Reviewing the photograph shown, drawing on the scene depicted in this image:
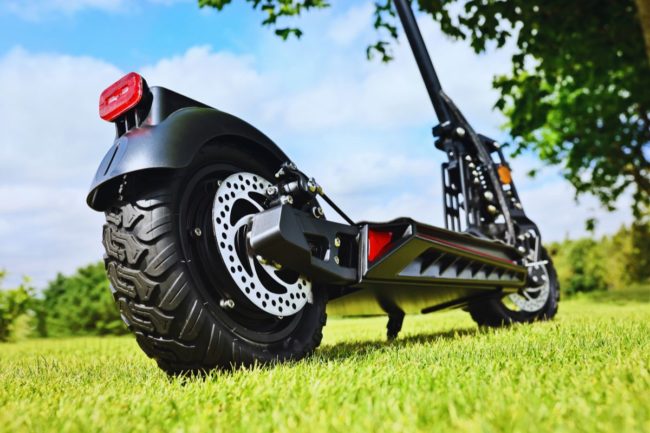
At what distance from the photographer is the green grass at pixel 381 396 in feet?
3.74

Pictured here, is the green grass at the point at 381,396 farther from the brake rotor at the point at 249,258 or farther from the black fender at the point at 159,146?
the black fender at the point at 159,146

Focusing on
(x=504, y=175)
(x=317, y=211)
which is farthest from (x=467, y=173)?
(x=317, y=211)

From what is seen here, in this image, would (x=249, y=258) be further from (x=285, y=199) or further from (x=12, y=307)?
(x=12, y=307)

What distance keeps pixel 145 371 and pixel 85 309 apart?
8.84m

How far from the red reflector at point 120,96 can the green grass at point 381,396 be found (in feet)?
3.21

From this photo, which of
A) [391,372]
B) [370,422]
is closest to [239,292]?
[391,372]

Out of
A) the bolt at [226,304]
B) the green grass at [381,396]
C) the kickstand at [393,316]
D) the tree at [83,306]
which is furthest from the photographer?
the tree at [83,306]

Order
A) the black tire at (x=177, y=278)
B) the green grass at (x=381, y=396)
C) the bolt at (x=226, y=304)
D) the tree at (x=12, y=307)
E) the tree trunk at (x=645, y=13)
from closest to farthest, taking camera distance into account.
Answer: the green grass at (x=381, y=396)
the black tire at (x=177, y=278)
the bolt at (x=226, y=304)
the tree trunk at (x=645, y=13)
the tree at (x=12, y=307)

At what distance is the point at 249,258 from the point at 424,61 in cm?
250

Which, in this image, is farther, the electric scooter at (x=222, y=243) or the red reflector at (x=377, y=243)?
the red reflector at (x=377, y=243)

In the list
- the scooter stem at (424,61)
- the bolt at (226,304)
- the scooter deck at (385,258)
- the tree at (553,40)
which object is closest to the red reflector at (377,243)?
the scooter deck at (385,258)

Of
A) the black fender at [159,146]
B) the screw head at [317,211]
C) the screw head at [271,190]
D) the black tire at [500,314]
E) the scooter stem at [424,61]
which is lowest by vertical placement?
the black tire at [500,314]

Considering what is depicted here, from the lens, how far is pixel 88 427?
120 cm

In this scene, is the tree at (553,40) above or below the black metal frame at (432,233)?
above
